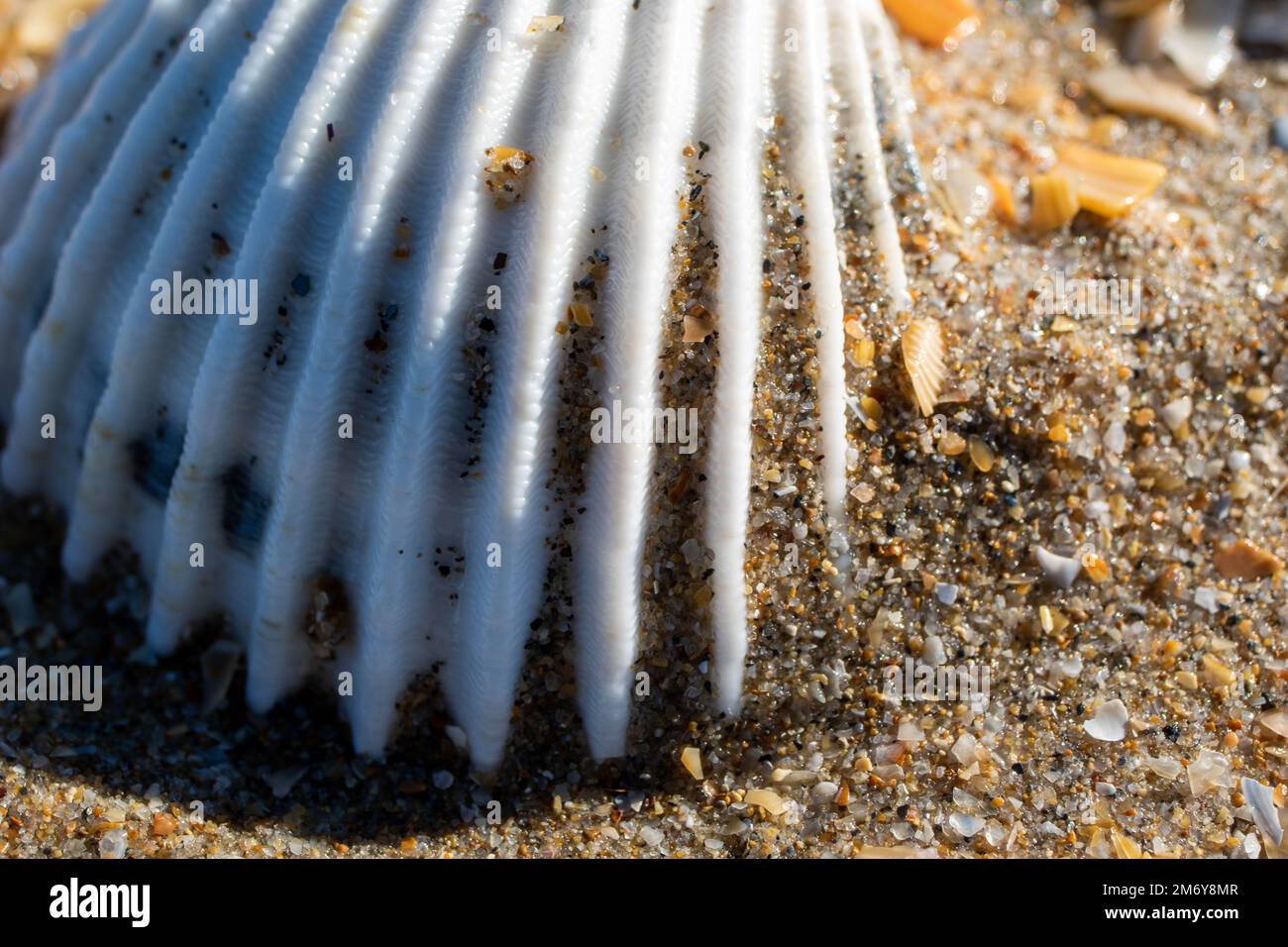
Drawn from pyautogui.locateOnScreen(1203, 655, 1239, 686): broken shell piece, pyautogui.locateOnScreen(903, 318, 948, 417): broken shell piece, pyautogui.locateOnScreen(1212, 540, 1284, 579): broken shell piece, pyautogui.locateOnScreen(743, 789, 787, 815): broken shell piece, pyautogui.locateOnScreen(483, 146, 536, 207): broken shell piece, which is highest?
pyautogui.locateOnScreen(483, 146, 536, 207): broken shell piece

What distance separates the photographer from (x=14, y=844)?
83.0 inches

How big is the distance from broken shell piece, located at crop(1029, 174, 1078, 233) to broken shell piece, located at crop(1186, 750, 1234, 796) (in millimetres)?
→ 1054

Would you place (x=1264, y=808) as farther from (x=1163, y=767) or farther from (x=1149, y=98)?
(x=1149, y=98)

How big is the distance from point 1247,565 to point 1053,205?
79cm

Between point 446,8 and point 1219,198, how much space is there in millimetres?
1733

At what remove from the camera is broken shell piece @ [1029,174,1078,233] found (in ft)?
8.35

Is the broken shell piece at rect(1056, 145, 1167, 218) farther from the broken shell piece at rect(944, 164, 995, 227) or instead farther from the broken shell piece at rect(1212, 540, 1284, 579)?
the broken shell piece at rect(1212, 540, 1284, 579)

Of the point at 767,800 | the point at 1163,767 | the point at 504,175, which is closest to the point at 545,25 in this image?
the point at 504,175

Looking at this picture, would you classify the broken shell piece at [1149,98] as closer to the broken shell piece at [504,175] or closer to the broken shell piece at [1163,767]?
the broken shell piece at [1163,767]

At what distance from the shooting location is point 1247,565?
2410 millimetres

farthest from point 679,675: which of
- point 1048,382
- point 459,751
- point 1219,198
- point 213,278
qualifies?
point 1219,198

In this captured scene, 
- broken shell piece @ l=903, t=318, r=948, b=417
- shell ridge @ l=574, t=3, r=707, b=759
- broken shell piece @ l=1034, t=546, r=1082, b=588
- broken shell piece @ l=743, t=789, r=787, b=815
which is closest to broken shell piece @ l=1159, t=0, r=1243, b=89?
broken shell piece @ l=903, t=318, r=948, b=417

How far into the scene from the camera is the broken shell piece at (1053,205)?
254 centimetres

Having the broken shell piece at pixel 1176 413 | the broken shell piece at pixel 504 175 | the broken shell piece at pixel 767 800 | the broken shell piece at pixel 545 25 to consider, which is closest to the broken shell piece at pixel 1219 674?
the broken shell piece at pixel 1176 413
